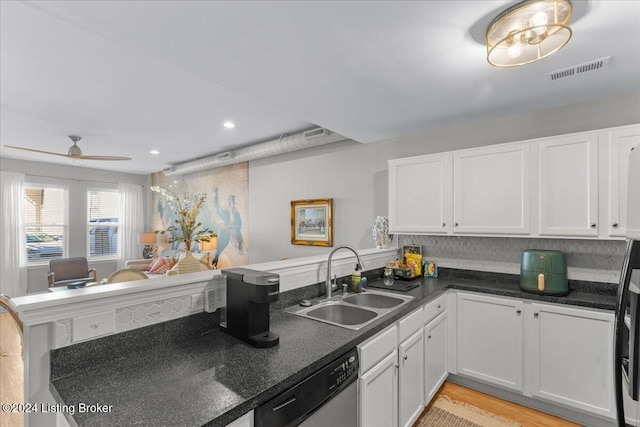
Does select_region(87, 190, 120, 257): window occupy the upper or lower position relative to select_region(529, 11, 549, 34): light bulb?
lower

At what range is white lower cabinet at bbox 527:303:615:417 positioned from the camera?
2.08 metres

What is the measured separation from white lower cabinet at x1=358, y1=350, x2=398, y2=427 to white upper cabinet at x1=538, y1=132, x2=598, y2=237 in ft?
5.51

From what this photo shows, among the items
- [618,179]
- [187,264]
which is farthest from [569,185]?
[187,264]

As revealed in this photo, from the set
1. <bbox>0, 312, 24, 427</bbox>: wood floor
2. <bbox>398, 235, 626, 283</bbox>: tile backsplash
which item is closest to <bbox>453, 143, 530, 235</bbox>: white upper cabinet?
<bbox>398, 235, 626, 283</bbox>: tile backsplash

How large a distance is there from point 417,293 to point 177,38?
2.32 m

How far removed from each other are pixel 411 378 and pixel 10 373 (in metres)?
3.83

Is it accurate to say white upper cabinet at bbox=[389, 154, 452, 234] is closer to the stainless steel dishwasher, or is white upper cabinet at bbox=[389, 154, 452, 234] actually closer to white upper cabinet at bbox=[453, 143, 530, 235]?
white upper cabinet at bbox=[453, 143, 530, 235]

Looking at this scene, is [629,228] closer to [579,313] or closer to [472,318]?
[579,313]

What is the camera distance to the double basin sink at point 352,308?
194 centimetres

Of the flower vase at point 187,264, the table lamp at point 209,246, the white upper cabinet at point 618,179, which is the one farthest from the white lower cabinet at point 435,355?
the table lamp at point 209,246

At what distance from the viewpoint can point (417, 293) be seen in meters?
2.38

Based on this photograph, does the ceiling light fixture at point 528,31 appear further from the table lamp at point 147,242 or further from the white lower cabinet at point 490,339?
the table lamp at point 147,242

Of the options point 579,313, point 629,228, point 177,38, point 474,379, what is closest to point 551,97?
point 579,313

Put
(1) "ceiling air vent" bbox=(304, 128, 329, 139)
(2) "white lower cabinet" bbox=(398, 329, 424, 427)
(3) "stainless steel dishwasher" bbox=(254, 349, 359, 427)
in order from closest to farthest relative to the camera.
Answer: (3) "stainless steel dishwasher" bbox=(254, 349, 359, 427) < (2) "white lower cabinet" bbox=(398, 329, 424, 427) < (1) "ceiling air vent" bbox=(304, 128, 329, 139)
